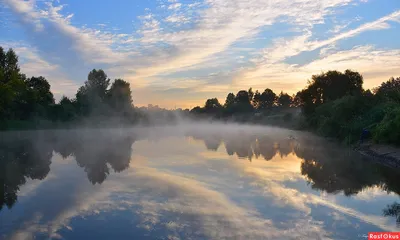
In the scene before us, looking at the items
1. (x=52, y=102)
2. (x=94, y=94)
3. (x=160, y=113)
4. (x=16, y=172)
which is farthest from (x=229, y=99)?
(x=16, y=172)

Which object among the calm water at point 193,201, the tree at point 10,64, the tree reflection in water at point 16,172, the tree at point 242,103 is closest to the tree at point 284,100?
the tree at point 242,103

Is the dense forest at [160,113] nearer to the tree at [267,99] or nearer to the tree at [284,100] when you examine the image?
the tree at [284,100]

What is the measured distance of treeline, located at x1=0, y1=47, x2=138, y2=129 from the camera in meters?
48.8

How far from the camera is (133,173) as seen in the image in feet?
42.0

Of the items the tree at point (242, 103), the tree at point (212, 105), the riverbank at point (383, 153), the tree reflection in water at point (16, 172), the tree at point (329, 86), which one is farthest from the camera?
the tree at point (212, 105)

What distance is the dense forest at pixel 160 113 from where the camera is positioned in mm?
27469

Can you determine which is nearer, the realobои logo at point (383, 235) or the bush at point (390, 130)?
the realobои logo at point (383, 235)

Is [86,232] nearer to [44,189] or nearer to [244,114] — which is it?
[44,189]

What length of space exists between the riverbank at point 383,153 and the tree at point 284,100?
99.4 metres

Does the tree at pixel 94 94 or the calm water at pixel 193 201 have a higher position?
the tree at pixel 94 94

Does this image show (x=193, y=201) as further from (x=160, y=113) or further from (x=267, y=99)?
(x=267, y=99)

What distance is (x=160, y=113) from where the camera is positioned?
105 meters

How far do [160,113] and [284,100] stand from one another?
45.6 meters

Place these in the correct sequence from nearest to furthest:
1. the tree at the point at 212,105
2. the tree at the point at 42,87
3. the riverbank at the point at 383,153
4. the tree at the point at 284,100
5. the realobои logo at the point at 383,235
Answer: the realobои logo at the point at 383,235 → the riverbank at the point at 383,153 → the tree at the point at 42,87 → the tree at the point at 284,100 → the tree at the point at 212,105
